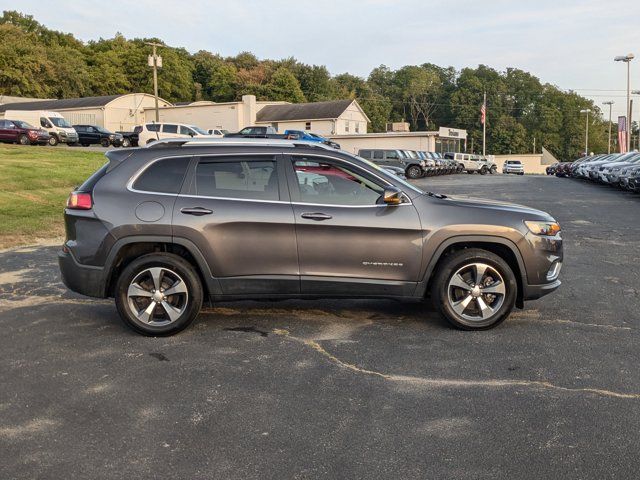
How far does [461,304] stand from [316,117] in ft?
195

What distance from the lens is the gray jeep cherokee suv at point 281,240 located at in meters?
5.66

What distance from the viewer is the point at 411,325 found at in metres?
6.04

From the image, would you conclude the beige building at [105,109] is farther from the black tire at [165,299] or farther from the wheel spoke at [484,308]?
the wheel spoke at [484,308]

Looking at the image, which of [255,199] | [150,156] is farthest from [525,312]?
[150,156]

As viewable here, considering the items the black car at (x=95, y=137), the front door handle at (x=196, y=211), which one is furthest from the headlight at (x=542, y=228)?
the black car at (x=95, y=137)

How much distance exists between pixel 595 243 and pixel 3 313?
9540 mm

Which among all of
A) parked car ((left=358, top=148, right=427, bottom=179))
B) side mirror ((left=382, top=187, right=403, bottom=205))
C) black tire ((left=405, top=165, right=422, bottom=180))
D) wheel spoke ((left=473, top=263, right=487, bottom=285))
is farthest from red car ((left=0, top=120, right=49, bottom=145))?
wheel spoke ((left=473, top=263, right=487, bottom=285))

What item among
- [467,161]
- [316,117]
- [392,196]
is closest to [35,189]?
[392,196]

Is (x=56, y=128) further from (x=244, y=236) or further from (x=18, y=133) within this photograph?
(x=244, y=236)

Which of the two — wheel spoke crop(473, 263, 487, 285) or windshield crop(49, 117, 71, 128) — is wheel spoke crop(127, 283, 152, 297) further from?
windshield crop(49, 117, 71, 128)

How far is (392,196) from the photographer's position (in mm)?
5613

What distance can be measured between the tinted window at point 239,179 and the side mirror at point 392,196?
0.98 metres

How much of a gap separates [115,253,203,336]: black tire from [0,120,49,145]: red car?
3183 centimetres

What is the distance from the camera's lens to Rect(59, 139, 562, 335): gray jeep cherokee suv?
5660mm
